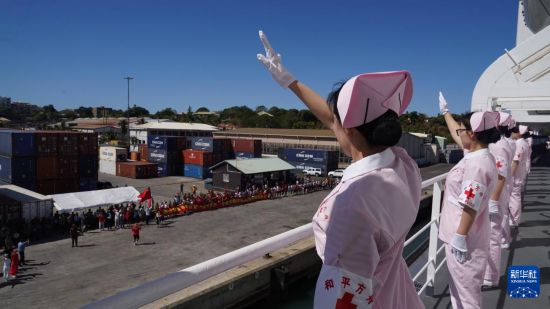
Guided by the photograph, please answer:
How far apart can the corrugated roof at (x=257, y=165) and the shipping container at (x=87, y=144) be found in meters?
8.65

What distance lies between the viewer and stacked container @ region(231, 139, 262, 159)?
40.3 m

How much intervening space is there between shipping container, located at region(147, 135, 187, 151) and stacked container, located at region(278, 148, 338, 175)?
10.8m

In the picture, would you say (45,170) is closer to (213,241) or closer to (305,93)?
Answer: (213,241)

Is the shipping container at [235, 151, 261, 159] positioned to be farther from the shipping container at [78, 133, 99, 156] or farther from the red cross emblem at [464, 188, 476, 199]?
the red cross emblem at [464, 188, 476, 199]

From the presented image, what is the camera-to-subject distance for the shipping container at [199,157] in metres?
37.6

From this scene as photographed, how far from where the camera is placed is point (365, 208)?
3.32ft

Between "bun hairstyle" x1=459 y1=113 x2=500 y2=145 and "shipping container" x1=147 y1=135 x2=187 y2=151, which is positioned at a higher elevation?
"bun hairstyle" x1=459 y1=113 x2=500 y2=145

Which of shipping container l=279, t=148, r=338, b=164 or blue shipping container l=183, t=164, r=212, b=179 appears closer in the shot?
shipping container l=279, t=148, r=338, b=164

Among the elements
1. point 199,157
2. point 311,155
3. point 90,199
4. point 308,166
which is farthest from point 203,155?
point 90,199

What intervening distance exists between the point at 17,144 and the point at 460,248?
87.8 feet

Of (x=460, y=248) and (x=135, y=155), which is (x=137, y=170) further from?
(x=460, y=248)

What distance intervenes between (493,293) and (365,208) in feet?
9.71

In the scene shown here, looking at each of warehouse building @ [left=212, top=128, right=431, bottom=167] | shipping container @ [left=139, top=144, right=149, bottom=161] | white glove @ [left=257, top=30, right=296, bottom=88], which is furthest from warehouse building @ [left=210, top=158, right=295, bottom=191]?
white glove @ [left=257, top=30, right=296, bottom=88]

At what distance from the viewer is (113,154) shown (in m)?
38.2
